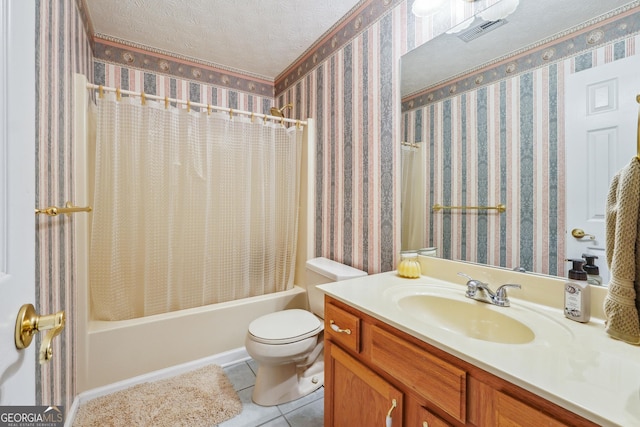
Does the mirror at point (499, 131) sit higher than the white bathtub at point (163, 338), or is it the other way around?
the mirror at point (499, 131)

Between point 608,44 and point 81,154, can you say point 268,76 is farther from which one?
point 608,44

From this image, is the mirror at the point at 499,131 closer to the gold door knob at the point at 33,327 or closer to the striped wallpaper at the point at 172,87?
the gold door knob at the point at 33,327

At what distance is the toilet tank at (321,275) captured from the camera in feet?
5.56

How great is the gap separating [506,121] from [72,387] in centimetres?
241

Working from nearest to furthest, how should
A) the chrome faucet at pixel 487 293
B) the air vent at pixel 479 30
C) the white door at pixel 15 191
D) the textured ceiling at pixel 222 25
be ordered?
the white door at pixel 15 191
the chrome faucet at pixel 487 293
the air vent at pixel 479 30
the textured ceiling at pixel 222 25

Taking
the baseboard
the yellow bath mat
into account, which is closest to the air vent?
the yellow bath mat

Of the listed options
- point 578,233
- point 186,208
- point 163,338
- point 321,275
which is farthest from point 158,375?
point 578,233

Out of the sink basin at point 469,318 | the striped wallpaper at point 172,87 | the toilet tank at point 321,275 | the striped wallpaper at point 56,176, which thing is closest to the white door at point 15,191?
the striped wallpaper at point 56,176

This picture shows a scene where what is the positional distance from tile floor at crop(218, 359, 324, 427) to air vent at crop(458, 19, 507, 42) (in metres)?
2.00

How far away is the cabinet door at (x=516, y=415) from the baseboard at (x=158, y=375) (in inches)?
69.7

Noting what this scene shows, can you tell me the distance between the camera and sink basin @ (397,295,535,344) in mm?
935

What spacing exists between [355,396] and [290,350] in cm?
53

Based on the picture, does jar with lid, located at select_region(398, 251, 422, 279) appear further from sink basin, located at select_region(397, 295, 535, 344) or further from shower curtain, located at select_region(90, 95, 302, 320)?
shower curtain, located at select_region(90, 95, 302, 320)

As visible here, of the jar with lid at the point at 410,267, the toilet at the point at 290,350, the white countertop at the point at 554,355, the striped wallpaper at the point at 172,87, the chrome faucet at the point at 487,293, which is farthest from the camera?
the striped wallpaper at the point at 172,87
